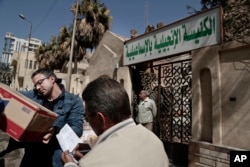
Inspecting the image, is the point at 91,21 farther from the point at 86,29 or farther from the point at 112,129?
→ the point at 112,129

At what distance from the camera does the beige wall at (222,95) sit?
4219mm

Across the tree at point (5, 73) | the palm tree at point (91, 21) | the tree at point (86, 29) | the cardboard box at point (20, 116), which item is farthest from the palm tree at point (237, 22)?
the tree at point (5, 73)

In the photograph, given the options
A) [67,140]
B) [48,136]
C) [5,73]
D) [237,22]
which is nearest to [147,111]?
[237,22]

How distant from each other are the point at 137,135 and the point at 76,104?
1573 millimetres

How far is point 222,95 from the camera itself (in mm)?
4578

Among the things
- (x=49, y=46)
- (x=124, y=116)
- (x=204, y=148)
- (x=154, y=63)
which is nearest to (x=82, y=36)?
(x=49, y=46)

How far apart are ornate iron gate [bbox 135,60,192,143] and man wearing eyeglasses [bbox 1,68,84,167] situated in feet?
12.1

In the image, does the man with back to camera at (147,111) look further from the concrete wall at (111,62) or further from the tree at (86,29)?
the tree at (86,29)

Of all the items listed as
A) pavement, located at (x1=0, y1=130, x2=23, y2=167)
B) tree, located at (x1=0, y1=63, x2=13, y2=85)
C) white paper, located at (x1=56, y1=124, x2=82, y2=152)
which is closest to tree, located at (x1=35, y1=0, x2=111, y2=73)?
pavement, located at (x1=0, y1=130, x2=23, y2=167)

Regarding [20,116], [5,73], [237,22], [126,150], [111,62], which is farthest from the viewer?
[5,73]

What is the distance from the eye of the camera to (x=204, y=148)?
15.3 feet

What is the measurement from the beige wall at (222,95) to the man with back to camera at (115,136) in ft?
11.2

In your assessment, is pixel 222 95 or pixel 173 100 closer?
pixel 222 95

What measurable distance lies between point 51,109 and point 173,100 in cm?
417
